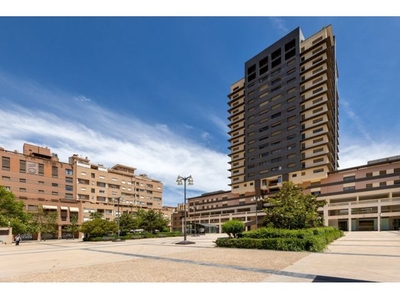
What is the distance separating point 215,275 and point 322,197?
177 feet

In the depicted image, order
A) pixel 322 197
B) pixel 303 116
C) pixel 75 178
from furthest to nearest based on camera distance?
pixel 75 178
pixel 303 116
pixel 322 197

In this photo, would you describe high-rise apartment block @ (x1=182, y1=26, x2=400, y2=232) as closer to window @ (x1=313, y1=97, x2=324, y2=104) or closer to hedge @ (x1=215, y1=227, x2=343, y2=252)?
window @ (x1=313, y1=97, x2=324, y2=104)

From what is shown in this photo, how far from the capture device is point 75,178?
66875 millimetres

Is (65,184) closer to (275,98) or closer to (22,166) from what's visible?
(22,166)

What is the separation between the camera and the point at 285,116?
64.6 m

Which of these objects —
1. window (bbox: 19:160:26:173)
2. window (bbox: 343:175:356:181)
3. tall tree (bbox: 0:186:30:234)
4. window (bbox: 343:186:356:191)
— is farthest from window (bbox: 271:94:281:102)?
window (bbox: 19:160:26:173)

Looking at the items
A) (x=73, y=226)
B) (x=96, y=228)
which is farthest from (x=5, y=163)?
(x=96, y=228)

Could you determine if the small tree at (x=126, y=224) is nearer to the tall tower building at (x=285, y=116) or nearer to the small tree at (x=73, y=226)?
the small tree at (x=73, y=226)

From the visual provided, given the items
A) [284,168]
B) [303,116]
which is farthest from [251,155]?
[303,116]

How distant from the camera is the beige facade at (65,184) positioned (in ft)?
184

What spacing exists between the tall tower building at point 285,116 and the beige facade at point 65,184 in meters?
32.8

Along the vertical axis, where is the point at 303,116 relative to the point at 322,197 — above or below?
above
